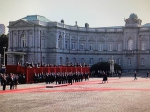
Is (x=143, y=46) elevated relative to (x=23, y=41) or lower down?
lower down

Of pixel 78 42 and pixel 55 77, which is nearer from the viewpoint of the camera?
pixel 55 77

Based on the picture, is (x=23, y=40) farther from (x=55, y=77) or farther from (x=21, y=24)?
(x=55, y=77)

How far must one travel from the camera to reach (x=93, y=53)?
279 feet

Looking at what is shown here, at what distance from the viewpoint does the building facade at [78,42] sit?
71.6 meters

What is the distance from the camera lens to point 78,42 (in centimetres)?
8350

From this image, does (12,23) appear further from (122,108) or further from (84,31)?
(122,108)

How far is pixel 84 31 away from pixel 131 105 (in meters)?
65.0

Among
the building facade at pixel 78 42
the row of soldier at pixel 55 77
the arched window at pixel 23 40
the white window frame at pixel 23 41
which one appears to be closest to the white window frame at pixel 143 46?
the building facade at pixel 78 42

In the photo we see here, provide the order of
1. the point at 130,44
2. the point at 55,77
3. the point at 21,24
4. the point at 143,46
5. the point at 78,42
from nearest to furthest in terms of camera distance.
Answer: the point at 55,77 → the point at 21,24 → the point at 143,46 → the point at 130,44 → the point at 78,42

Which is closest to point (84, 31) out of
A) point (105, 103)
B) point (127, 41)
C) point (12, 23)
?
point (127, 41)

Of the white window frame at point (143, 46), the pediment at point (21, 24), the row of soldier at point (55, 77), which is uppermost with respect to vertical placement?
the pediment at point (21, 24)

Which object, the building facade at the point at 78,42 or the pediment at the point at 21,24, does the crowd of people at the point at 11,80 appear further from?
the pediment at the point at 21,24

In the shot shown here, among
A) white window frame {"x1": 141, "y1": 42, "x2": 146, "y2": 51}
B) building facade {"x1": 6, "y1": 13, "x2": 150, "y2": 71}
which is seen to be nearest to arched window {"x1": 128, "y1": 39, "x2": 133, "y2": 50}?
building facade {"x1": 6, "y1": 13, "x2": 150, "y2": 71}

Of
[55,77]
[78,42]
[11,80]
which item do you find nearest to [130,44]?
[78,42]
